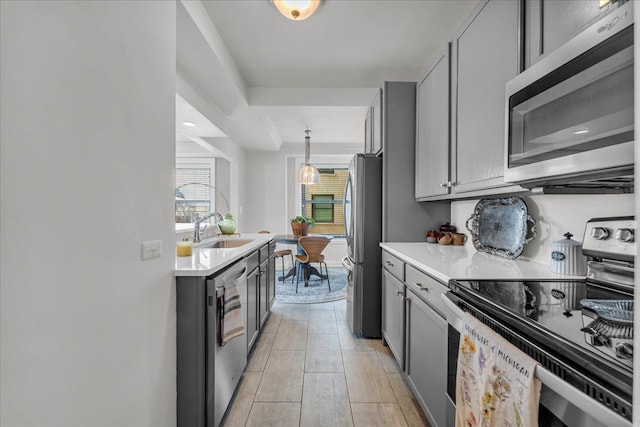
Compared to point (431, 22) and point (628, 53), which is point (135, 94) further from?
point (431, 22)

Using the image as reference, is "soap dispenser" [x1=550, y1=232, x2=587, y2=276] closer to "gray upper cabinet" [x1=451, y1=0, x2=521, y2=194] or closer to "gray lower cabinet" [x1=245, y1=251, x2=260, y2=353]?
"gray upper cabinet" [x1=451, y1=0, x2=521, y2=194]

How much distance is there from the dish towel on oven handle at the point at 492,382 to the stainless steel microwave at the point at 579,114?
0.57 m

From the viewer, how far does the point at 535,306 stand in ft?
3.16

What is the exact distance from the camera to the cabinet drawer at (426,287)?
141 centimetres

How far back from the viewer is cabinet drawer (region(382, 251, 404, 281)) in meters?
2.02

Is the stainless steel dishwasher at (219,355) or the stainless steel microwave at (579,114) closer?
the stainless steel microwave at (579,114)

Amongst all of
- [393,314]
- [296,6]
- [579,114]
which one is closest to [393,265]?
[393,314]

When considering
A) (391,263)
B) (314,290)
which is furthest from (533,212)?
(314,290)

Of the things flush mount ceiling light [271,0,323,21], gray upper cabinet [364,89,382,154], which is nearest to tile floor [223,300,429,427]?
gray upper cabinet [364,89,382,154]

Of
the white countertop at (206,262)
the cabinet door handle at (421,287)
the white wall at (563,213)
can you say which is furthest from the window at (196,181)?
the white wall at (563,213)

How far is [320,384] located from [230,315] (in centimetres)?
84

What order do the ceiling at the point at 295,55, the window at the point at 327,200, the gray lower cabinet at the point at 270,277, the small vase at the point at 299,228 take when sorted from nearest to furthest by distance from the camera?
the ceiling at the point at 295,55, the gray lower cabinet at the point at 270,277, the small vase at the point at 299,228, the window at the point at 327,200

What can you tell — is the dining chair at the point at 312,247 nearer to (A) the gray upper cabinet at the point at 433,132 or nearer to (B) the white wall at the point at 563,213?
(A) the gray upper cabinet at the point at 433,132

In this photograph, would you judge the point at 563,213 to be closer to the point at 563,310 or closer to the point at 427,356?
the point at 563,310
